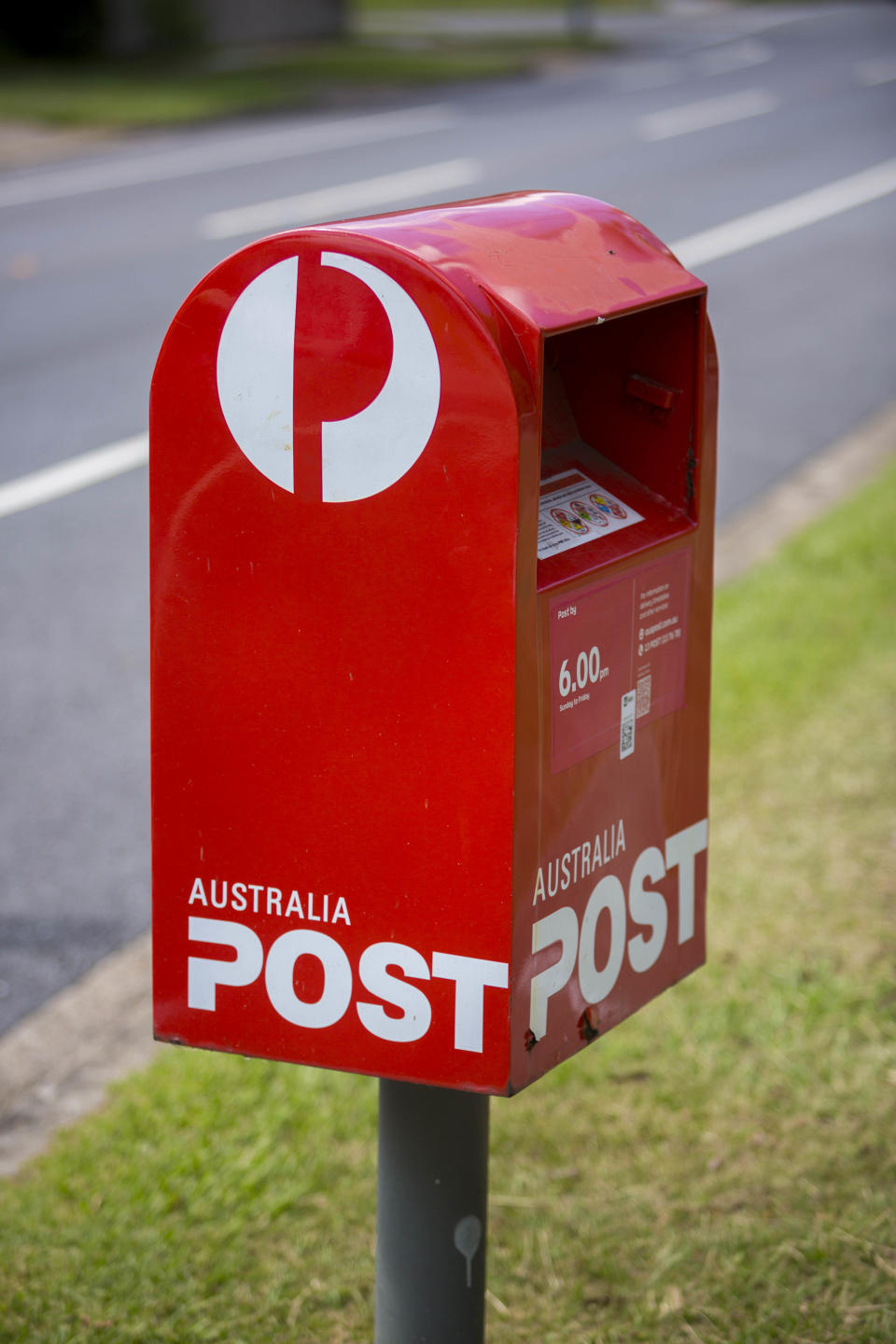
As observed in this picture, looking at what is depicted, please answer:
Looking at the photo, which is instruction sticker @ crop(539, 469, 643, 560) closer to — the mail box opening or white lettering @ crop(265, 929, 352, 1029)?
the mail box opening

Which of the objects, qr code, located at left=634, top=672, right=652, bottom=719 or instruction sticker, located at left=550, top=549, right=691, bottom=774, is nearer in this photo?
instruction sticker, located at left=550, top=549, right=691, bottom=774

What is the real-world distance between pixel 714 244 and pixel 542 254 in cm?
1121

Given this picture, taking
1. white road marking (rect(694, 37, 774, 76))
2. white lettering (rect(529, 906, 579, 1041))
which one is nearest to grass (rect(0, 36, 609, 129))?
white road marking (rect(694, 37, 774, 76))

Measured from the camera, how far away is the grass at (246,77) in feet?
66.0

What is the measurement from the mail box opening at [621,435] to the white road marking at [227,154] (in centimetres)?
1309

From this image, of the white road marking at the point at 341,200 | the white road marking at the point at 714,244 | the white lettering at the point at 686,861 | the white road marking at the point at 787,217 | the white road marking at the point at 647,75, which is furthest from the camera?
the white road marking at the point at 647,75

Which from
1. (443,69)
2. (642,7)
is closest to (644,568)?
(443,69)

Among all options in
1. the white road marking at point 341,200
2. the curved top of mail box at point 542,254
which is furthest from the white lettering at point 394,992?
the white road marking at point 341,200

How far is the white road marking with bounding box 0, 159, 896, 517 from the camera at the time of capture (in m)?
6.92

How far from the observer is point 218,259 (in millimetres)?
11156

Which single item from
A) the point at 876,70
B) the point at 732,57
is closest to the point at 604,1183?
the point at 876,70

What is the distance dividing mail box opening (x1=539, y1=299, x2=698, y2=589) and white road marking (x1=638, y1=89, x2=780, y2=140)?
1721 cm

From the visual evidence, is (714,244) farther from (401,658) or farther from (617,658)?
(401,658)

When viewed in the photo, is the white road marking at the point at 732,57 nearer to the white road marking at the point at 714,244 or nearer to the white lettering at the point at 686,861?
the white road marking at the point at 714,244
